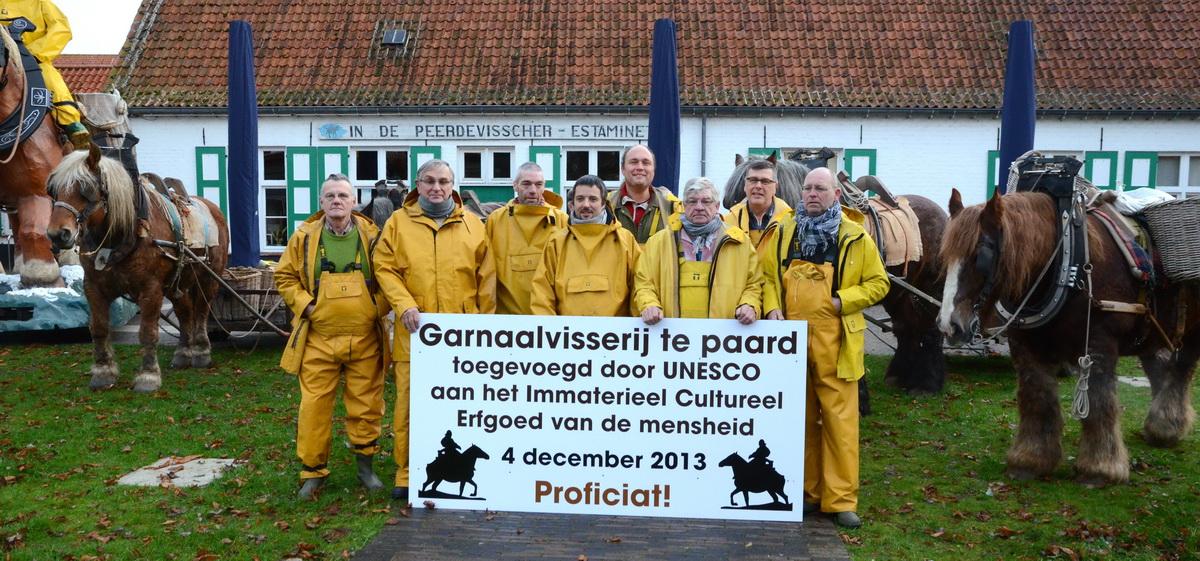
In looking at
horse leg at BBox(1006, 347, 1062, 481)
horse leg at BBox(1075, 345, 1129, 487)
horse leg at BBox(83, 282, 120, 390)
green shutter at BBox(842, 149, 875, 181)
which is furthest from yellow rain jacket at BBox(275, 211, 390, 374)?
green shutter at BBox(842, 149, 875, 181)

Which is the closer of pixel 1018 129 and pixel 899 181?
pixel 1018 129

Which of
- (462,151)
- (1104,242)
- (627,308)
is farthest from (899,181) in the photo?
(627,308)

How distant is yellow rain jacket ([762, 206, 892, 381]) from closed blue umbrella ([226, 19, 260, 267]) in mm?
7224

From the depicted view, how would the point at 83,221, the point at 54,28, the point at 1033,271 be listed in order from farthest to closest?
the point at 54,28 → the point at 83,221 → the point at 1033,271

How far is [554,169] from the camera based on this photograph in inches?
628

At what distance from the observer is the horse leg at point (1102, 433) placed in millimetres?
4961

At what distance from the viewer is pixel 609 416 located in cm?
466

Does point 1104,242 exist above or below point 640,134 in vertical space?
below

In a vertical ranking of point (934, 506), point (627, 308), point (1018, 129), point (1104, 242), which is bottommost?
point (934, 506)

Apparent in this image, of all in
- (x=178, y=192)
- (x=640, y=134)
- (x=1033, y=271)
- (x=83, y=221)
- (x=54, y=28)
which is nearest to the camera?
(x=1033, y=271)

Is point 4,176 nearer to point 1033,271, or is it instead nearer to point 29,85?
point 29,85

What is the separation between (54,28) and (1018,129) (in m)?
9.81

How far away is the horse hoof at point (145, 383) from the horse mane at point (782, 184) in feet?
15.8

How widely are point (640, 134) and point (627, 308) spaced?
1103 centimetres
